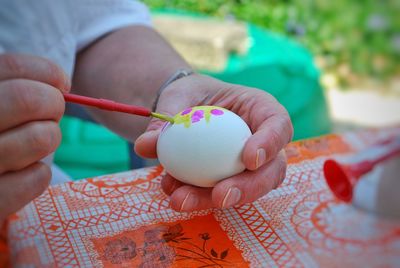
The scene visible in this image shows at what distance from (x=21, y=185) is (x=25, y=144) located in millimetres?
47

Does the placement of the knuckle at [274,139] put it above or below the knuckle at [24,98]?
below

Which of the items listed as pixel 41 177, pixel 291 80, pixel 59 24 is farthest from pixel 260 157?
pixel 291 80

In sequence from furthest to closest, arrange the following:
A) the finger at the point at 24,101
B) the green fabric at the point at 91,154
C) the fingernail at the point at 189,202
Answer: the green fabric at the point at 91,154
the fingernail at the point at 189,202
the finger at the point at 24,101

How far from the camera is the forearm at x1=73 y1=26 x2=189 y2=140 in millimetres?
867

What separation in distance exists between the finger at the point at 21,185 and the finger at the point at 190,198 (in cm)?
14

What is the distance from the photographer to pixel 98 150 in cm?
146

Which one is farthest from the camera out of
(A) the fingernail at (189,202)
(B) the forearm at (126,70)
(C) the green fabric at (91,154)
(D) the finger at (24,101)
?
(C) the green fabric at (91,154)

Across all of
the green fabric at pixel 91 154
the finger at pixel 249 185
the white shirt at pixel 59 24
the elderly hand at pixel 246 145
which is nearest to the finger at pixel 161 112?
the elderly hand at pixel 246 145

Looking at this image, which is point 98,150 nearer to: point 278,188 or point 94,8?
point 94,8

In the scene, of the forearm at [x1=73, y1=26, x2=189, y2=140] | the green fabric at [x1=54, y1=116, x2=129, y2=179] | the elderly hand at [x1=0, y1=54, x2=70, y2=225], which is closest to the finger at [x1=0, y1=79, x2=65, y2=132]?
the elderly hand at [x1=0, y1=54, x2=70, y2=225]

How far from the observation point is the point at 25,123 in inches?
21.9

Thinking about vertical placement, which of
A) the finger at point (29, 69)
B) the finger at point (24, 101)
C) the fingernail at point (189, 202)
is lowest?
the fingernail at point (189, 202)

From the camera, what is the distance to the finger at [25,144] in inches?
21.4

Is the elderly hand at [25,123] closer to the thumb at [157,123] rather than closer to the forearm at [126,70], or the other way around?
the thumb at [157,123]
